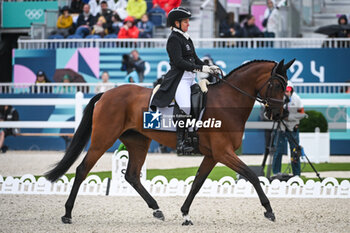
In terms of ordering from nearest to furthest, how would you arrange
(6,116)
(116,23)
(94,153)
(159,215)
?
1. (159,215)
2. (94,153)
3. (6,116)
4. (116,23)

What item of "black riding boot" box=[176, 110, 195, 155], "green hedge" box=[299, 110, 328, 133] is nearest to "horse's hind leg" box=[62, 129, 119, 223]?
"black riding boot" box=[176, 110, 195, 155]

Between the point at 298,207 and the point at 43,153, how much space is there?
9050mm

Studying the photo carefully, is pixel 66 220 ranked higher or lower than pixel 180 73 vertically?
lower

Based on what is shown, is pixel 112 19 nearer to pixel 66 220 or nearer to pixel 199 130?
pixel 199 130

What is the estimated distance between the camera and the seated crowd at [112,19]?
1714 centimetres

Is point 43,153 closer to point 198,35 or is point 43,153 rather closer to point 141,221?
point 198,35

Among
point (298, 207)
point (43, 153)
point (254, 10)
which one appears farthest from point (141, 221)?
point (254, 10)

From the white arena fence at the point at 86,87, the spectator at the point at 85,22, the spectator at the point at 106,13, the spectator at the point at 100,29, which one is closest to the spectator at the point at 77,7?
the spectator at the point at 85,22

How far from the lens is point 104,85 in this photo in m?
14.7

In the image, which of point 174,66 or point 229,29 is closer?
point 174,66

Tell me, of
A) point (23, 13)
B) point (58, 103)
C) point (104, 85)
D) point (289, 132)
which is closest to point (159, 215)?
point (289, 132)

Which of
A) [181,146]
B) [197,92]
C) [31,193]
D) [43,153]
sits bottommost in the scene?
[43,153]

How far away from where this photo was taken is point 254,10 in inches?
829

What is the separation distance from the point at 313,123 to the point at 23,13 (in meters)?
11.4
